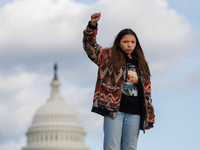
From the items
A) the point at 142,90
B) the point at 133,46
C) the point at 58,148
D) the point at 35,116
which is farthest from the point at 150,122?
the point at 35,116

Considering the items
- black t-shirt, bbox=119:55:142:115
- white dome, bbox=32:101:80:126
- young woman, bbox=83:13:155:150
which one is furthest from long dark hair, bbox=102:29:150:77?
white dome, bbox=32:101:80:126

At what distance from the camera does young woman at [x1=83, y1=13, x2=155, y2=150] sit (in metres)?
9.55

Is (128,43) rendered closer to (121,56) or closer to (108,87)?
(121,56)

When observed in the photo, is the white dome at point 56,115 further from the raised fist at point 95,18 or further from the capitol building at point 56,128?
the raised fist at point 95,18

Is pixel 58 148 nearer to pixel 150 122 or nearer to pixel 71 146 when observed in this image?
pixel 71 146

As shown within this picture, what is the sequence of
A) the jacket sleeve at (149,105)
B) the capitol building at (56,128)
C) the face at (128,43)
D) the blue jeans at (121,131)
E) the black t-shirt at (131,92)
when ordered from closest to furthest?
the blue jeans at (121,131) → the black t-shirt at (131,92) → the jacket sleeve at (149,105) → the face at (128,43) → the capitol building at (56,128)

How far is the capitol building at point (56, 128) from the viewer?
557 feet

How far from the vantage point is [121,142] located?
976 cm

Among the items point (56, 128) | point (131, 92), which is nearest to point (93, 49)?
point (131, 92)

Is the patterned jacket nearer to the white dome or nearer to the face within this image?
the face

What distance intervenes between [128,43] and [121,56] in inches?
8.9

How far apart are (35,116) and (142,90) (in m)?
177

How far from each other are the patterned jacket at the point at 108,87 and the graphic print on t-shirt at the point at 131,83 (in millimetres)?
86

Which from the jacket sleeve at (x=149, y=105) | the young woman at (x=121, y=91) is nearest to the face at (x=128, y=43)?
the young woman at (x=121, y=91)
